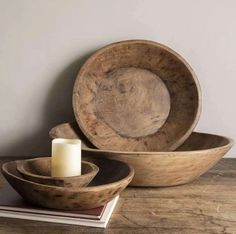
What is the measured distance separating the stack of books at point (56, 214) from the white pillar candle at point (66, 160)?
3.1 inches

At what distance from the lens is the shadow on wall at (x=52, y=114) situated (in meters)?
1.04

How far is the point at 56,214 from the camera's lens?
0.62m

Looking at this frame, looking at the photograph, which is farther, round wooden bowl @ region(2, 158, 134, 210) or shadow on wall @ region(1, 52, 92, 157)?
shadow on wall @ region(1, 52, 92, 157)

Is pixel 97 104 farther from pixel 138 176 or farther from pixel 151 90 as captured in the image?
pixel 138 176

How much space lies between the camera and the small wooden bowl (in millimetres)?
611

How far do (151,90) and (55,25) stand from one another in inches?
13.0

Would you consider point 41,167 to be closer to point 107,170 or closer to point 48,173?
point 48,173

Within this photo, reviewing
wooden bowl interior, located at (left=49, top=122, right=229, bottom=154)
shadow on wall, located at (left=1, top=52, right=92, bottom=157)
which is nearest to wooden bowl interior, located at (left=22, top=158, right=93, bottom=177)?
wooden bowl interior, located at (left=49, top=122, right=229, bottom=154)

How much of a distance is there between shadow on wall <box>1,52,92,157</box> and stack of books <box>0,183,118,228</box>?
1.37 feet

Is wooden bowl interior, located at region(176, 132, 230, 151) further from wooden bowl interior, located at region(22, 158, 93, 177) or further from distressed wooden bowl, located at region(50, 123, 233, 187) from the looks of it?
wooden bowl interior, located at region(22, 158, 93, 177)

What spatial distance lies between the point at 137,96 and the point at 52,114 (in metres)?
0.26

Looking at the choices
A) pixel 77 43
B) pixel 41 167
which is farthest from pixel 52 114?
pixel 41 167

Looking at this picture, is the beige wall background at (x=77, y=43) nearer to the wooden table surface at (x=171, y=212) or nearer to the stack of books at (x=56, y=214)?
the wooden table surface at (x=171, y=212)

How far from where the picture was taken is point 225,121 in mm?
1071
